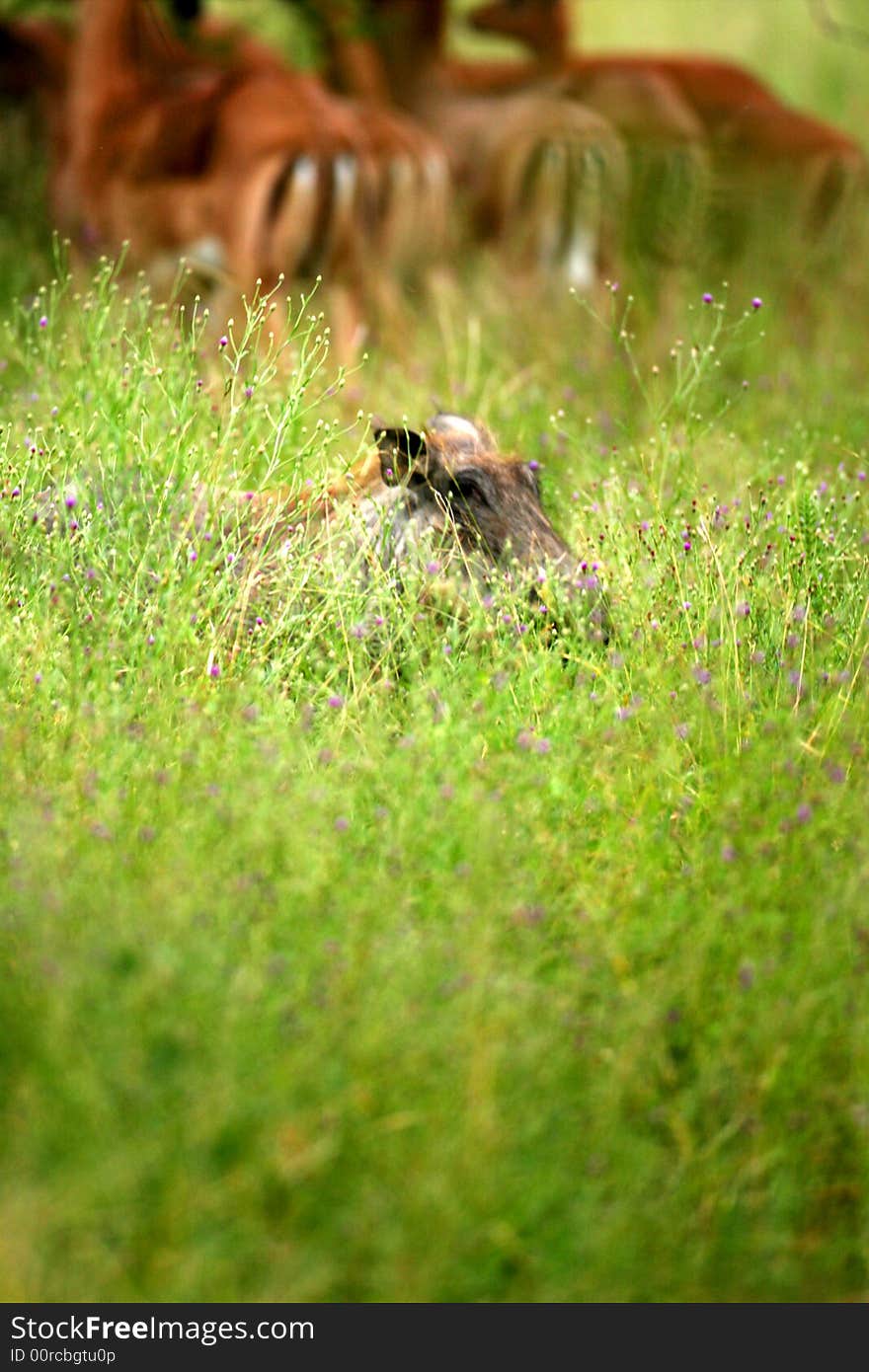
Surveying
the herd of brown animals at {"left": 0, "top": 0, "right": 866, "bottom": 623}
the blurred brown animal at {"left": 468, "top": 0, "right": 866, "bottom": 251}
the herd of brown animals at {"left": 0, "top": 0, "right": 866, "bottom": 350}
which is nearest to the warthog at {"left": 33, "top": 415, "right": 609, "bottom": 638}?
the herd of brown animals at {"left": 0, "top": 0, "right": 866, "bottom": 623}

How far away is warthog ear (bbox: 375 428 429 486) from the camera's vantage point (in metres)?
3.59

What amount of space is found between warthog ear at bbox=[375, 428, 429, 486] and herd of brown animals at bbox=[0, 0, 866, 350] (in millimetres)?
3162

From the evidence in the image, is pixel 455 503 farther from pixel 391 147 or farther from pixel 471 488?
pixel 391 147

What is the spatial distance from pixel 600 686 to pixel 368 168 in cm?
419

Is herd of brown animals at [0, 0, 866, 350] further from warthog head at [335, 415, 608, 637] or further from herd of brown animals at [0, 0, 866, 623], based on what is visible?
warthog head at [335, 415, 608, 637]

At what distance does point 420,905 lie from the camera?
2564 mm

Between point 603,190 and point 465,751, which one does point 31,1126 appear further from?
point 603,190

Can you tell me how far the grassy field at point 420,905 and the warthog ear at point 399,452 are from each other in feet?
0.74

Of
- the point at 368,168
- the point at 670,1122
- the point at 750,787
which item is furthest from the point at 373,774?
the point at 368,168

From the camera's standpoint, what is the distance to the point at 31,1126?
6.30 ft

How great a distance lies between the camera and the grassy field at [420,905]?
1.95 m

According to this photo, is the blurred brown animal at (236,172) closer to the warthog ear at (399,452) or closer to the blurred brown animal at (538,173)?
the blurred brown animal at (538,173)

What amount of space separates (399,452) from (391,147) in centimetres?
392

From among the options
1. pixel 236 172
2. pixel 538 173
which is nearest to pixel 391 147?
pixel 236 172
